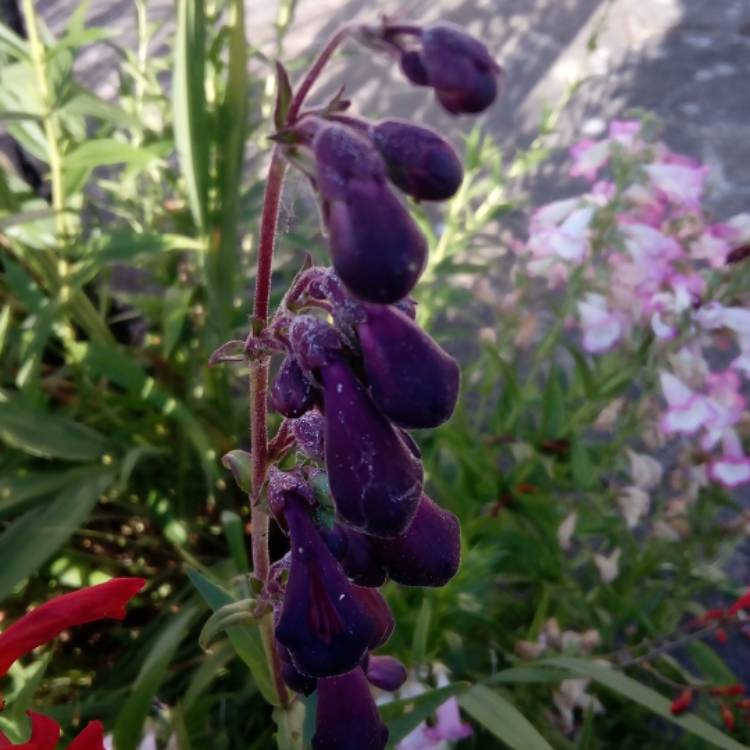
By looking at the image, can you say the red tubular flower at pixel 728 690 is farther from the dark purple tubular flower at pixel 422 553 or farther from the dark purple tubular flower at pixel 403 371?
the dark purple tubular flower at pixel 403 371

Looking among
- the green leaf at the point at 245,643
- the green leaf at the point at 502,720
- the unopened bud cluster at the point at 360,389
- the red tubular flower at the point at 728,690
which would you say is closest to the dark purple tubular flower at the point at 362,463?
the unopened bud cluster at the point at 360,389

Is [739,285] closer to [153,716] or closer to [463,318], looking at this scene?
[153,716]

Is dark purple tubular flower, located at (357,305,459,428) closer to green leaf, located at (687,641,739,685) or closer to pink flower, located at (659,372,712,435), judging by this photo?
pink flower, located at (659,372,712,435)

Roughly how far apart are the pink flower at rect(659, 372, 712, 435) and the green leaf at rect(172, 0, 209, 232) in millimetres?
742

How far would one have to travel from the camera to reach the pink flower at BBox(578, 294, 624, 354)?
1.22 meters

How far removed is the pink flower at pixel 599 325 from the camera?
1.22 meters

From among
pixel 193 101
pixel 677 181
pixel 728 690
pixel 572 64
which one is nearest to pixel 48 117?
pixel 193 101

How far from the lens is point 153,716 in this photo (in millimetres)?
1136

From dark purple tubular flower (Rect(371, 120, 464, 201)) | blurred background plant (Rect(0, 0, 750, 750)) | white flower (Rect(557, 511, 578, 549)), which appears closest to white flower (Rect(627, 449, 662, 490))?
blurred background plant (Rect(0, 0, 750, 750))

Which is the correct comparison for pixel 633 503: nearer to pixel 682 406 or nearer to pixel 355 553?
pixel 682 406

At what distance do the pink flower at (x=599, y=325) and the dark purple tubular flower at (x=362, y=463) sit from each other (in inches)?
30.3

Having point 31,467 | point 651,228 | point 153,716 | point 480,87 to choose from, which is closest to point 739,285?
point 651,228

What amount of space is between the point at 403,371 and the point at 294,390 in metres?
0.08

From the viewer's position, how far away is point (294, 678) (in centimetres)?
63
